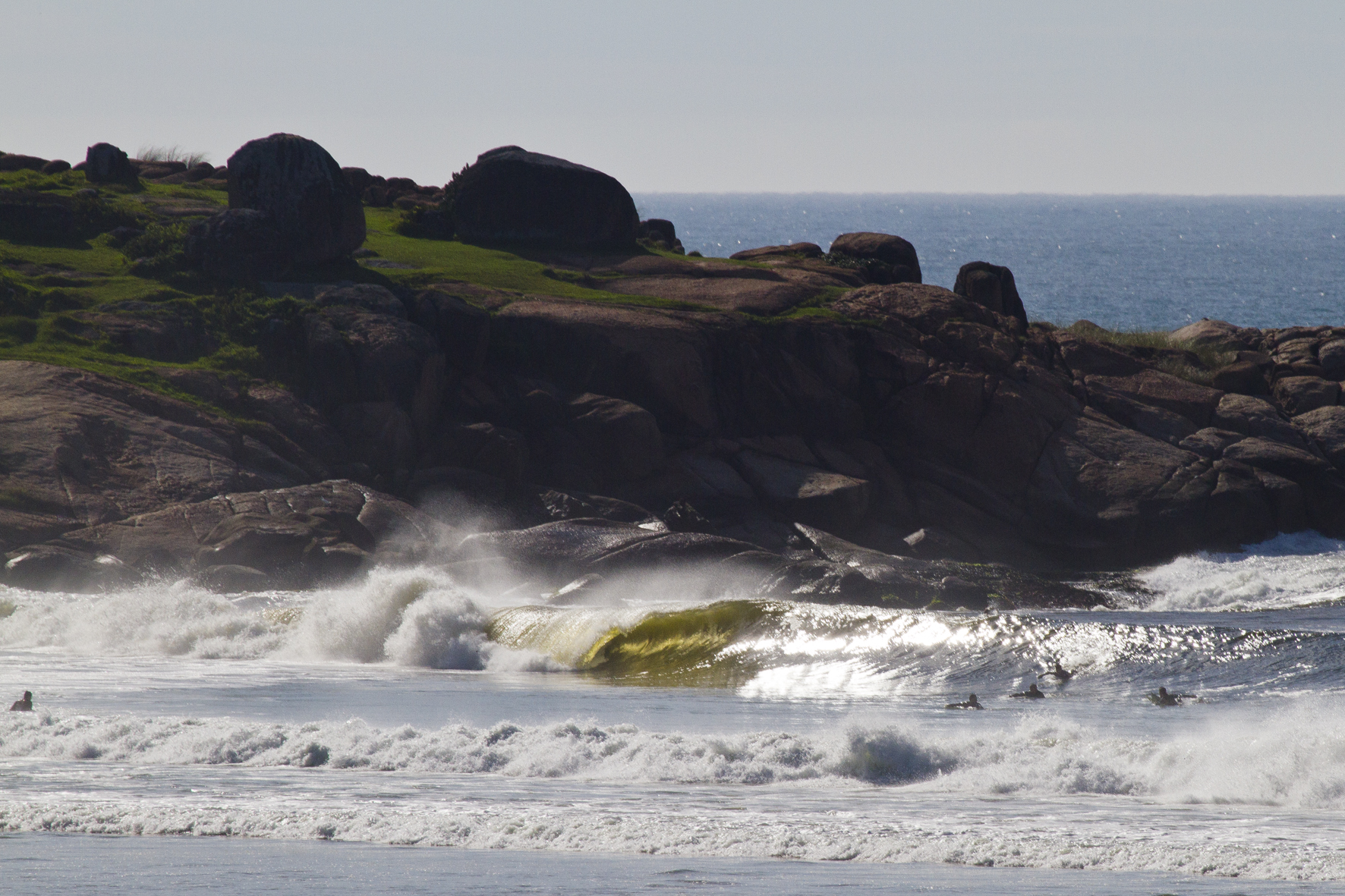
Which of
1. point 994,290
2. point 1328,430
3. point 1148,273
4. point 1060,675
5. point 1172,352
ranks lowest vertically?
point 1060,675

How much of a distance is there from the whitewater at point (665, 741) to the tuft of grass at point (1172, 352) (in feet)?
48.2

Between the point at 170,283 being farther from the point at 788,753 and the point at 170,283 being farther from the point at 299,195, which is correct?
the point at 788,753

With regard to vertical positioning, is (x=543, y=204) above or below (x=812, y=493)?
above

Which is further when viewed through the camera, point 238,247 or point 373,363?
point 238,247

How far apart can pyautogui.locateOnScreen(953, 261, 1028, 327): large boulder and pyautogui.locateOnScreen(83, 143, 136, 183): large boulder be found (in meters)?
26.7

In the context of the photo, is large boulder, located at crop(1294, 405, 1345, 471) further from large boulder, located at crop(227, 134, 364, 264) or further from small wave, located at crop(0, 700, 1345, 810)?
large boulder, located at crop(227, 134, 364, 264)

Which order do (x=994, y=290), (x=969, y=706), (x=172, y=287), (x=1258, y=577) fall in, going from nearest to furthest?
(x=969, y=706), (x=1258, y=577), (x=172, y=287), (x=994, y=290)

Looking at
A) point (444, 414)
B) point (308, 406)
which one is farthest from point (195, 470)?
point (444, 414)

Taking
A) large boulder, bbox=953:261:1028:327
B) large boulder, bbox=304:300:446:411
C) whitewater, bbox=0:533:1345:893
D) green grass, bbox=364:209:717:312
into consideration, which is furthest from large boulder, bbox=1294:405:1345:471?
large boulder, bbox=304:300:446:411

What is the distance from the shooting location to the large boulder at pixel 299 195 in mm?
38344

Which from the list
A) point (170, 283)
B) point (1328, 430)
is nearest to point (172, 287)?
point (170, 283)

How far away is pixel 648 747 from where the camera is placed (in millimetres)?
15016

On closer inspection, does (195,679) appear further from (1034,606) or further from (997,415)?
(997,415)

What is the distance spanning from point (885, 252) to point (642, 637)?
2391cm
